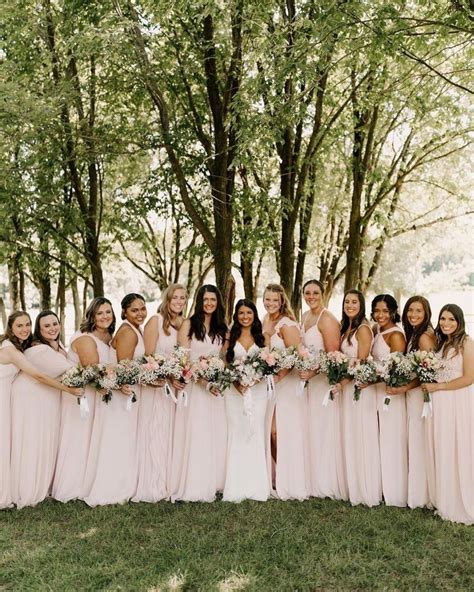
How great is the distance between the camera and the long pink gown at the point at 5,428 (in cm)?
751

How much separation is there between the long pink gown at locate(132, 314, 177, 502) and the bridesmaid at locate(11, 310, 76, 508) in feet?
3.46

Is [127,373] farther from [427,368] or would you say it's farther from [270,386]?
[427,368]

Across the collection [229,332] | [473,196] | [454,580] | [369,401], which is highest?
[473,196]

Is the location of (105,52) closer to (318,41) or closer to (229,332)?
(318,41)

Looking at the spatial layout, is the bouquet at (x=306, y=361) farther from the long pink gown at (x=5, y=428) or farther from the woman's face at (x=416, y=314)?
the long pink gown at (x=5, y=428)

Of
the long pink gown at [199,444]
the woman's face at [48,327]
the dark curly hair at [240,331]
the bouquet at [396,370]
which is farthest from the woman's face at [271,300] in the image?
the woman's face at [48,327]

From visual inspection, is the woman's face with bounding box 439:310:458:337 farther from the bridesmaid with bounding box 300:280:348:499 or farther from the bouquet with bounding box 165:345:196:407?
the bouquet with bounding box 165:345:196:407

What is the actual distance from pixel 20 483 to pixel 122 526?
154cm

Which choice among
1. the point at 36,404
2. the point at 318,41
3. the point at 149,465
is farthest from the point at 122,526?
the point at 318,41

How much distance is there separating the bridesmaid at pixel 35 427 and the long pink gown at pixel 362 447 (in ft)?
11.3

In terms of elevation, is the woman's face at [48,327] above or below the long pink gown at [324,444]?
above

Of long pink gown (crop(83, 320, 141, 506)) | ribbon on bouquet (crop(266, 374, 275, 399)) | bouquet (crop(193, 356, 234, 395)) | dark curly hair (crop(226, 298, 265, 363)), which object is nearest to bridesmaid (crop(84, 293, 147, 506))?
long pink gown (crop(83, 320, 141, 506))

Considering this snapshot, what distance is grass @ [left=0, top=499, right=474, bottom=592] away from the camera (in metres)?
5.56

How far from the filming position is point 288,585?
215 inches
